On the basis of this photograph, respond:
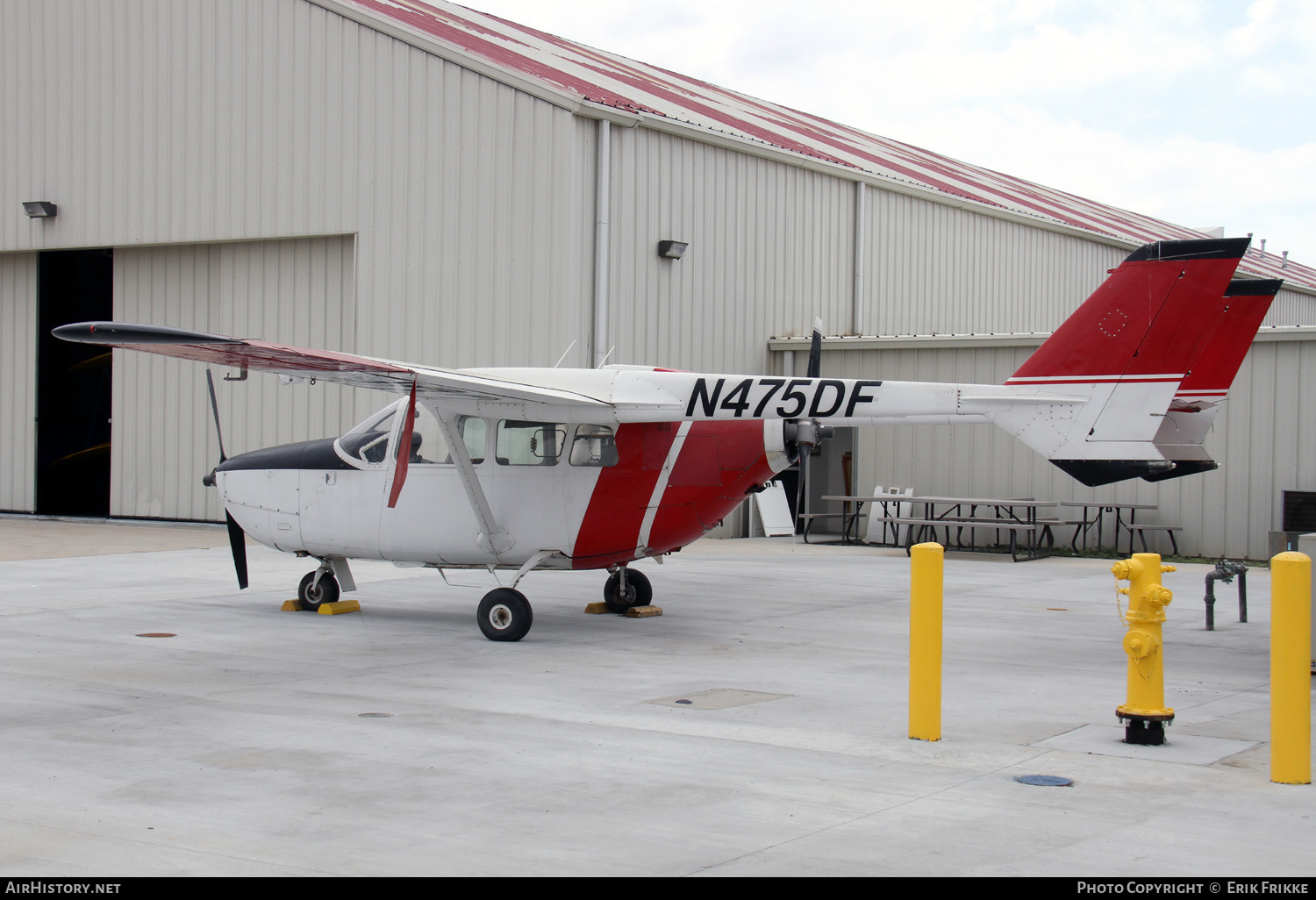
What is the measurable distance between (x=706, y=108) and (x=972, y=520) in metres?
11.0

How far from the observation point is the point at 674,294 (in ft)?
72.2

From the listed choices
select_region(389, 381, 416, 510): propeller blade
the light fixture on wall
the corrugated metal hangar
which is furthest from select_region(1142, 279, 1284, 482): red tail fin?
the light fixture on wall

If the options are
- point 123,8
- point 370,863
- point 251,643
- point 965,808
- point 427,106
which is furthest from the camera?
point 123,8

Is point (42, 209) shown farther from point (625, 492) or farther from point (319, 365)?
point (625, 492)

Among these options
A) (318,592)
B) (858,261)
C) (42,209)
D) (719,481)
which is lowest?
(318,592)

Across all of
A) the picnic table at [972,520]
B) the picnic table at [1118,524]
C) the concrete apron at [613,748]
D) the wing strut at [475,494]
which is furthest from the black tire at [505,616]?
the picnic table at [1118,524]

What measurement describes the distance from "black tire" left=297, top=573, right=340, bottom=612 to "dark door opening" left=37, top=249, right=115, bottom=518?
1570 centimetres

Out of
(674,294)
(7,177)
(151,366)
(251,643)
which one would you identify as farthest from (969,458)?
(7,177)

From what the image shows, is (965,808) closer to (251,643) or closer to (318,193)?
(251,643)

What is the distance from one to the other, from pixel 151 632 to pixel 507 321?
10092 mm

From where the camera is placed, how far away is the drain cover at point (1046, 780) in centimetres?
635

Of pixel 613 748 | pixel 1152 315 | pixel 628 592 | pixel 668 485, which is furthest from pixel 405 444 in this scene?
pixel 1152 315

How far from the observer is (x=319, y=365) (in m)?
10.3

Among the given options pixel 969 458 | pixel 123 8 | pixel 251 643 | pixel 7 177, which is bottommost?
pixel 251 643
